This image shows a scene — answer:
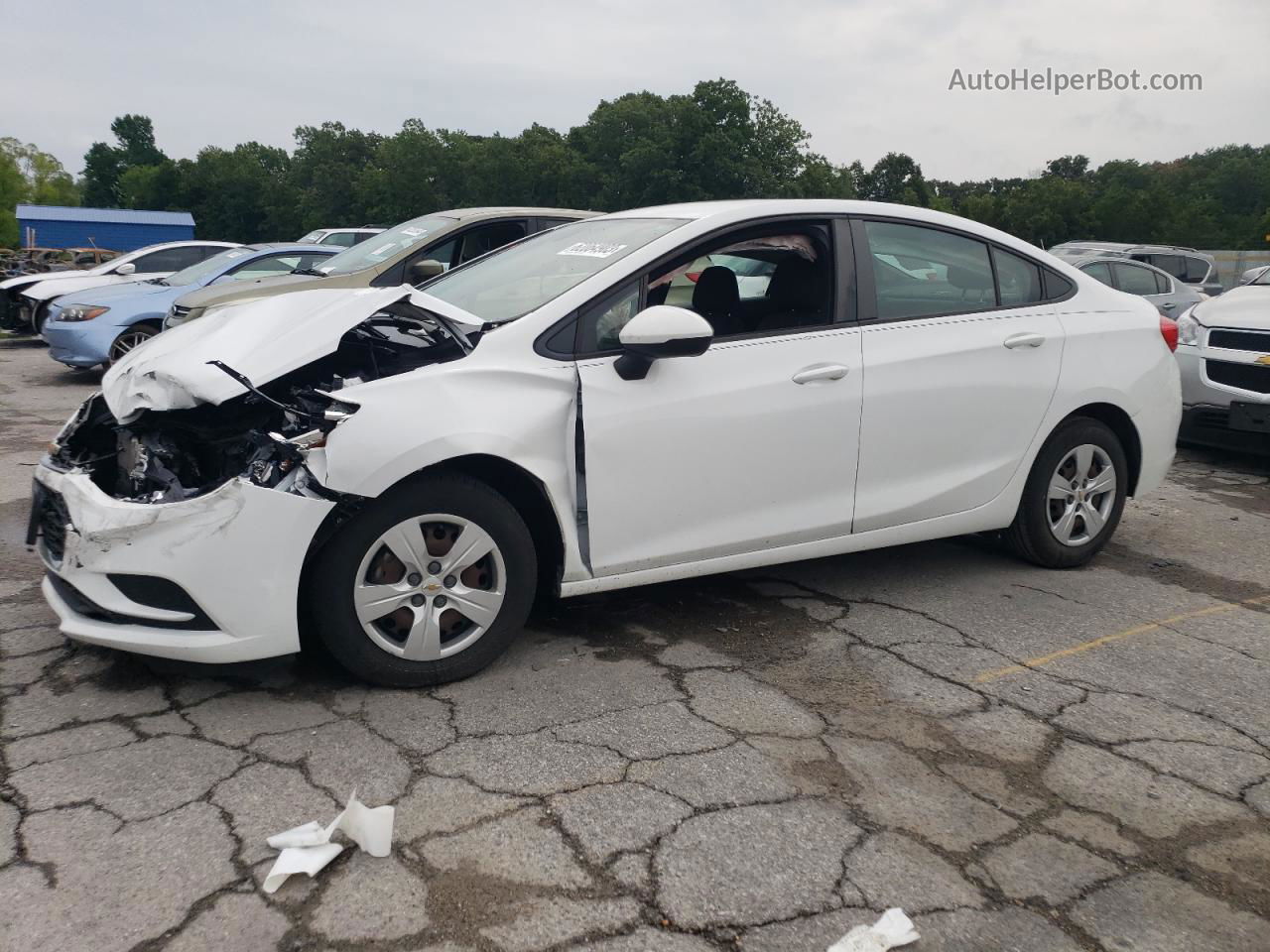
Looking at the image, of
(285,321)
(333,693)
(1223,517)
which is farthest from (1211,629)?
(285,321)

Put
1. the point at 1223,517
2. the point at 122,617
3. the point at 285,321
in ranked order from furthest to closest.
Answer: the point at 1223,517
the point at 285,321
the point at 122,617

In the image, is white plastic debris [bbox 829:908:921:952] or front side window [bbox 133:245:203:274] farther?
front side window [bbox 133:245:203:274]

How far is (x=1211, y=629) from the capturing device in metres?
4.37

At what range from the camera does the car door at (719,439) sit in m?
3.63

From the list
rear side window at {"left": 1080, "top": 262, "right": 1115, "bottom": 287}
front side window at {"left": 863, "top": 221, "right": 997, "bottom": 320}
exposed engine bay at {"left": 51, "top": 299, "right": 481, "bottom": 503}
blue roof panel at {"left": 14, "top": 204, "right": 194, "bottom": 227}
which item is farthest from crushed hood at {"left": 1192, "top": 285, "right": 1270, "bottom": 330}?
blue roof panel at {"left": 14, "top": 204, "right": 194, "bottom": 227}

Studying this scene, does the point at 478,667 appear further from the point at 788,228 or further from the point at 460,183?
the point at 460,183

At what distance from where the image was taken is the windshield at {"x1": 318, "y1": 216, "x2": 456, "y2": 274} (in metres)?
8.18

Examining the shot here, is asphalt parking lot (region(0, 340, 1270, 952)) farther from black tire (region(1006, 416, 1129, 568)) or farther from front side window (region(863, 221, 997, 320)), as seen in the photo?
front side window (region(863, 221, 997, 320))

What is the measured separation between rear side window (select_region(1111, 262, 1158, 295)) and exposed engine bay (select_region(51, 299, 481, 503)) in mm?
11824

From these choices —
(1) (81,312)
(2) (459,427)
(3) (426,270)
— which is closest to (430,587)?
(2) (459,427)

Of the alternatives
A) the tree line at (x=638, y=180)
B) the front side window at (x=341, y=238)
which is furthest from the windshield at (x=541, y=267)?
the tree line at (x=638, y=180)

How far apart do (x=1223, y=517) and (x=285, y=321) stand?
Answer: 5.51 meters

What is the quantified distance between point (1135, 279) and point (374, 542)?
12.7 m

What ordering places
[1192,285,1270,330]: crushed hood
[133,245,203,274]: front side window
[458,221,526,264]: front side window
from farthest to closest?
[133,245,203,274]: front side window, [458,221,526,264]: front side window, [1192,285,1270,330]: crushed hood
